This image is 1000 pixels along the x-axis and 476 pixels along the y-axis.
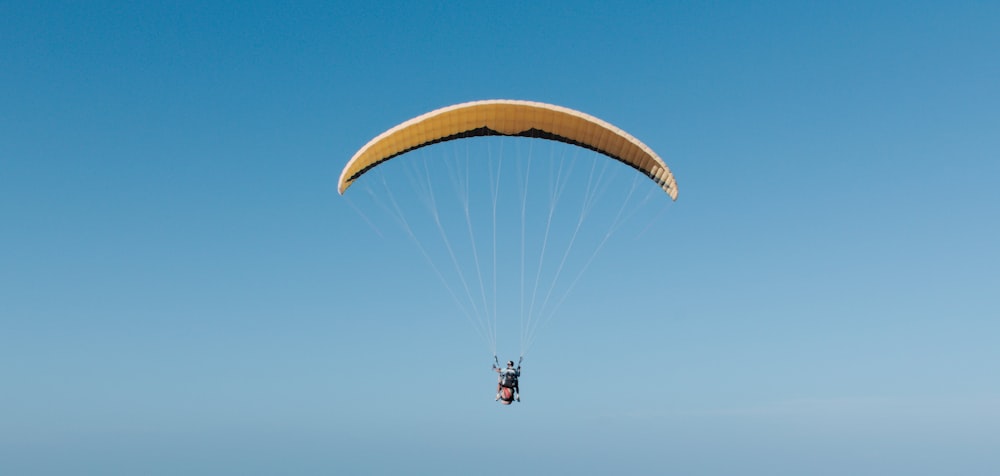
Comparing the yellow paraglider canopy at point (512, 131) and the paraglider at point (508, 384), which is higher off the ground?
the yellow paraglider canopy at point (512, 131)

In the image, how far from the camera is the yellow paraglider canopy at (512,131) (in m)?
27.7

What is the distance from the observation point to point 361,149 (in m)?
28.6

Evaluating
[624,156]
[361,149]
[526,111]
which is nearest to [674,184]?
[624,156]

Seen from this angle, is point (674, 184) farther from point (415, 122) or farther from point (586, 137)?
point (415, 122)

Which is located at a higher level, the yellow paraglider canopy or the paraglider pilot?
the yellow paraglider canopy

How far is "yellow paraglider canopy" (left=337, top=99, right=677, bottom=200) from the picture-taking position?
27672 mm

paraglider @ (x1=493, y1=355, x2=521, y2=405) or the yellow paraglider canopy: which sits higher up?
the yellow paraglider canopy

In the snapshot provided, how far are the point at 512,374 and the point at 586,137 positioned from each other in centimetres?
760

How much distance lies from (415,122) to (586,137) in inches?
208

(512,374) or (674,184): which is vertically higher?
(674,184)

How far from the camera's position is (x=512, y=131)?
94.1 feet

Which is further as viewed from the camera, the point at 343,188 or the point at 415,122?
the point at 343,188

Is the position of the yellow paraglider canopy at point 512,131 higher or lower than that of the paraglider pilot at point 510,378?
higher

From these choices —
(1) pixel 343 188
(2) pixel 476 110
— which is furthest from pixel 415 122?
(1) pixel 343 188
